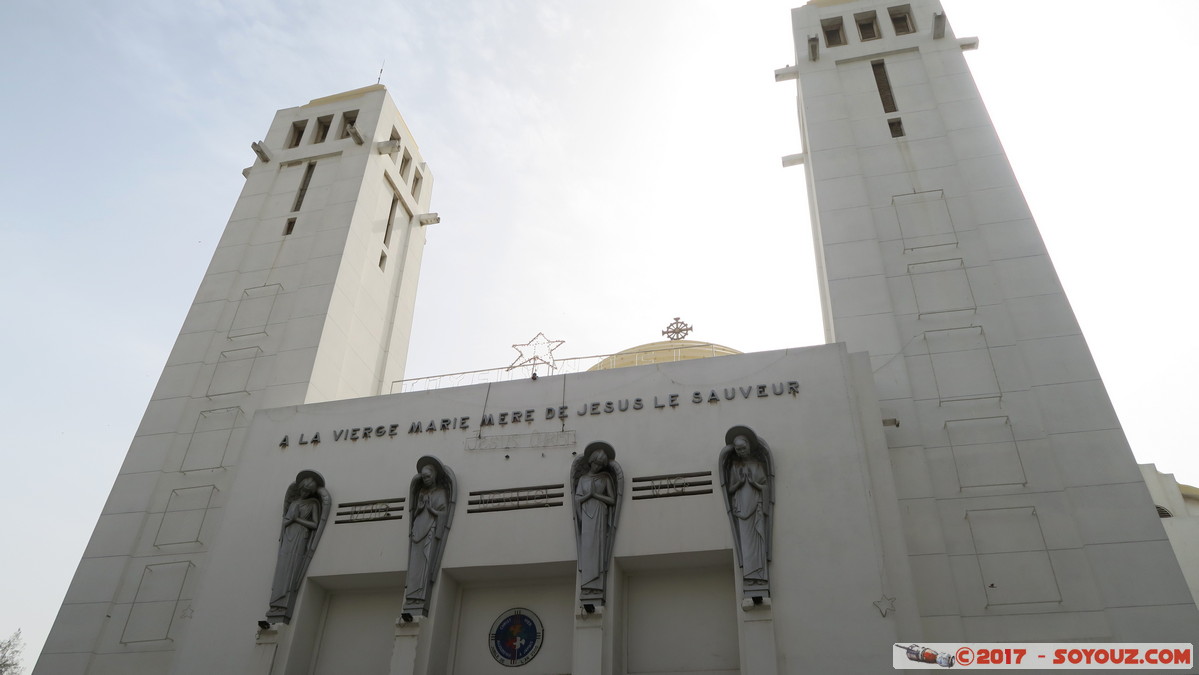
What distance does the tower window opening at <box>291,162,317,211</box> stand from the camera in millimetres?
24266

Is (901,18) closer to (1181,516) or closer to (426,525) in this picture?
(1181,516)

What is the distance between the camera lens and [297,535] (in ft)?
51.0

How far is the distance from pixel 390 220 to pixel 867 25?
1576 cm

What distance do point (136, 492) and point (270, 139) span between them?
12.7 m

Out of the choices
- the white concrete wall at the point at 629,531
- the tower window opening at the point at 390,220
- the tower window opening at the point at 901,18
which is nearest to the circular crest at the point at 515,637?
the white concrete wall at the point at 629,531

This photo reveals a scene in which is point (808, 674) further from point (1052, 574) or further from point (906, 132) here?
point (906, 132)

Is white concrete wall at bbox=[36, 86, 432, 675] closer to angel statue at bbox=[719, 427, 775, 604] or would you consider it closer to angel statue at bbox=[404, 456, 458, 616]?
angel statue at bbox=[404, 456, 458, 616]

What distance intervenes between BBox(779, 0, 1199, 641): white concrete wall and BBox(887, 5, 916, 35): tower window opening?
Result: 1.50 meters

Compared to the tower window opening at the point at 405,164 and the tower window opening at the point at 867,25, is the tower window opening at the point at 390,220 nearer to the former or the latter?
the tower window opening at the point at 405,164

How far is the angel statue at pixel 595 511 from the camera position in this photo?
13.6 metres

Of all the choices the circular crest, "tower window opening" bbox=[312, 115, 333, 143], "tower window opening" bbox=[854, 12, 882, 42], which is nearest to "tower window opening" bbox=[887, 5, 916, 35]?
"tower window opening" bbox=[854, 12, 882, 42]

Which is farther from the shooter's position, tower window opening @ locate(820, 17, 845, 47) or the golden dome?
tower window opening @ locate(820, 17, 845, 47)

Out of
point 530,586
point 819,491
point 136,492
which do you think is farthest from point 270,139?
point 819,491

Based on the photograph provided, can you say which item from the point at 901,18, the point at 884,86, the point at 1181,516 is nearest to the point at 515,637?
the point at 884,86
